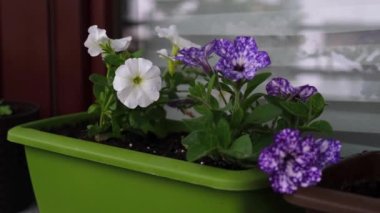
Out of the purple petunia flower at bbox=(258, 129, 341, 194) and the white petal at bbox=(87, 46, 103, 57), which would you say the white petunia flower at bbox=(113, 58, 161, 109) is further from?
the purple petunia flower at bbox=(258, 129, 341, 194)

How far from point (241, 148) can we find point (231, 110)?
8cm

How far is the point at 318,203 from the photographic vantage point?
535 mm

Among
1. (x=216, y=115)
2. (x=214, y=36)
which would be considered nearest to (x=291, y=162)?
(x=216, y=115)

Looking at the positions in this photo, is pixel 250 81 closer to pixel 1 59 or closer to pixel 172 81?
pixel 172 81

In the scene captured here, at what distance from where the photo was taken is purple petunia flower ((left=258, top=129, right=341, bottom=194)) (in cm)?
55

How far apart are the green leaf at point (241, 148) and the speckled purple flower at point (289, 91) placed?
4.1 inches

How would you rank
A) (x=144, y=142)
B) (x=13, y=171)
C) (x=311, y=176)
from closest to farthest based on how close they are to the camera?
1. (x=311, y=176)
2. (x=144, y=142)
3. (x=13, y=171)

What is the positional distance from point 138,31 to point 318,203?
746 millimetres

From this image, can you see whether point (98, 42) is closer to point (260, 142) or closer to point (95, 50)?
point (95, 50)

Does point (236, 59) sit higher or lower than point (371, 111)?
higher

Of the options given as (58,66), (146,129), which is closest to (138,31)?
(58,66)

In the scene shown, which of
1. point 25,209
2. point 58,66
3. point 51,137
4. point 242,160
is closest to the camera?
point 242,160

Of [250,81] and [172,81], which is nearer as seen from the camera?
[250,81]

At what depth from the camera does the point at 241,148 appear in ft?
2.02
